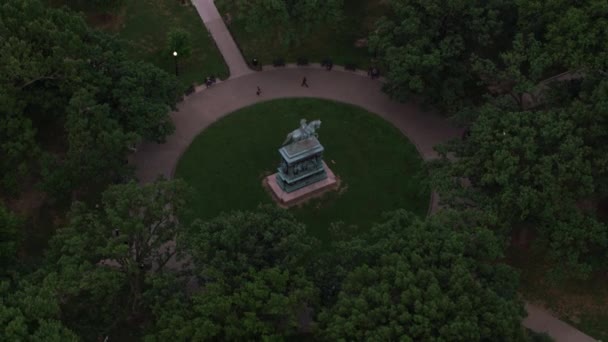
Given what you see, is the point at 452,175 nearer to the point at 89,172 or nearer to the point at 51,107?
the point at 89,172

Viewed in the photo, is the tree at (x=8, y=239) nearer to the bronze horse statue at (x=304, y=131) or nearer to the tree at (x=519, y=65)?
the bronze horse statue at (x=304, y=131)

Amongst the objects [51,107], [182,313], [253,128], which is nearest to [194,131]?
[253,128]

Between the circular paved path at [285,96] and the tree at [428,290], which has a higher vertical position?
the circular paved path at [285,96]

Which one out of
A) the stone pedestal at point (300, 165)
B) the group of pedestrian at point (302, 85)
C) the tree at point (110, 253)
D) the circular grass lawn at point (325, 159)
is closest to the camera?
the tree at point (110, 253)

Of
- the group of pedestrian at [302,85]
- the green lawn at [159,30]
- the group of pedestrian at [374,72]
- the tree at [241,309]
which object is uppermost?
the green lawn at [159,30]

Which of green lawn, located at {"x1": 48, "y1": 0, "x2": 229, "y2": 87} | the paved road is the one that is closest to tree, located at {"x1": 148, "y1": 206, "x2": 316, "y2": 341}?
the paved road

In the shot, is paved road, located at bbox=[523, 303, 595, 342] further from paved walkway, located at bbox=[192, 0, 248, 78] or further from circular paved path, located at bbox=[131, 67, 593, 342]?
paved walkway, located at bbox=[192, 0, 248, 78]

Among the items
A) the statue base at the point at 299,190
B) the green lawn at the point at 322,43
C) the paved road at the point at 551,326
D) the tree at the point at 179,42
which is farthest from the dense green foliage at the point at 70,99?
the paved road at the point at 551,326
